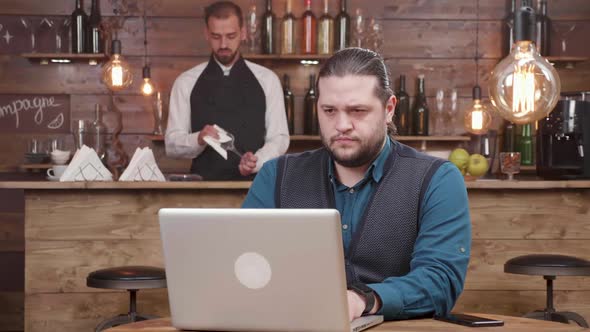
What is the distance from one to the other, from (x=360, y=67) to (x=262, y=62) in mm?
3322

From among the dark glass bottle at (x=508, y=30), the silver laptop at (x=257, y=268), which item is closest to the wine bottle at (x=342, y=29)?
the dark glass bottle at (x=508, y=30)

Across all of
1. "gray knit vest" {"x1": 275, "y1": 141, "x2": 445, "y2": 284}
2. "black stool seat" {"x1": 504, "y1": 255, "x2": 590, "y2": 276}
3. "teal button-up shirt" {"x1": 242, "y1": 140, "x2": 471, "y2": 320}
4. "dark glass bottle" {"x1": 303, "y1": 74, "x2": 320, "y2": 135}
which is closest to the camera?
"teal button-up shirt" {"x1": 242, "y1": 140, "x2": 471, "y2": 320}

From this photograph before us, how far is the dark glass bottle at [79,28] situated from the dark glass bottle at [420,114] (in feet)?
6.31

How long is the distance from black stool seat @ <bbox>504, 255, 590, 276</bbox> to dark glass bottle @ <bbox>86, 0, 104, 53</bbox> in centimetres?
280

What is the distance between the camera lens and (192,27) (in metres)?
5.34

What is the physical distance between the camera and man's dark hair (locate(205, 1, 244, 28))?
15.9 feet

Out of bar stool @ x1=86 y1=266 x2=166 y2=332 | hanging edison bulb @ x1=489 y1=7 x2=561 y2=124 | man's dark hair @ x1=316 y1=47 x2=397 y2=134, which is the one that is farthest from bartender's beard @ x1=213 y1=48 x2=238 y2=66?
man's dark hair @ x1=316 y1=47 x2=397 y2=134

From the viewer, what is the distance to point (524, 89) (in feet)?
10.2

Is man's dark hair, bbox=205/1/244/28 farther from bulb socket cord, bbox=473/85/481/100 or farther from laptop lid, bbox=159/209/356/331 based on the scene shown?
laptop lid, bbox=159/209/356/331

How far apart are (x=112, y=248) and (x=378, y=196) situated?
1.85 meters

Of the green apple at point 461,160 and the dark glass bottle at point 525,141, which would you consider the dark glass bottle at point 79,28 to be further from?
the dark glass bottle at point 525,141

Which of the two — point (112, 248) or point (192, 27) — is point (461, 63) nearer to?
point (192, 27)

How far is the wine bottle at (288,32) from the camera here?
5160 millimetres

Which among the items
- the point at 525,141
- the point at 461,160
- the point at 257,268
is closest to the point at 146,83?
the point at 461,160
